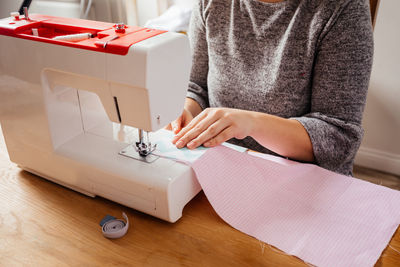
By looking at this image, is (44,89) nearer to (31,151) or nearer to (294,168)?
(31,151)

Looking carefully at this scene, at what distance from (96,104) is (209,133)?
0.32 m

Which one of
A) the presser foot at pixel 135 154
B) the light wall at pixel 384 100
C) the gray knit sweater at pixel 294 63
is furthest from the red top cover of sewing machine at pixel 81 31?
the light wall at pixel 384 100

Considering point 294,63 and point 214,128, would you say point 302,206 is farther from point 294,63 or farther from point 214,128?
point 294,63

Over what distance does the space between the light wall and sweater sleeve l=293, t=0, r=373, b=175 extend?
1.21m

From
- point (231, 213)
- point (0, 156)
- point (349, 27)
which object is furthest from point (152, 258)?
point (349, 27)

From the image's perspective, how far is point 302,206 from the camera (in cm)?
84

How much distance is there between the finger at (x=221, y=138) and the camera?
0.96 m

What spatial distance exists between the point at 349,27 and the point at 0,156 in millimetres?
1066

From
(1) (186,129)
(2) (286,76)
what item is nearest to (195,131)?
(1) (186,129)

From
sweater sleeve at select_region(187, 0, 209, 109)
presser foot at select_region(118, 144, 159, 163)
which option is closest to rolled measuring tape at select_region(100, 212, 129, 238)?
presser foot at select_region(118, 144, 159, 163)

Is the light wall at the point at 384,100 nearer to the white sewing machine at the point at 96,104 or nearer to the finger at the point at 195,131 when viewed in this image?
the finger at the point at 195,131

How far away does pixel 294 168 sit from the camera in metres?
0.96

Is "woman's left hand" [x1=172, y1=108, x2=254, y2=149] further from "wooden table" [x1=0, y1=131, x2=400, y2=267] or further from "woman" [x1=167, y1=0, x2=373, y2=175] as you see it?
"wooden table" [x1=0, y1=131, x2=400, y2=267]

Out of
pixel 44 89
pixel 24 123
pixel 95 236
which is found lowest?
pixel 95 236
